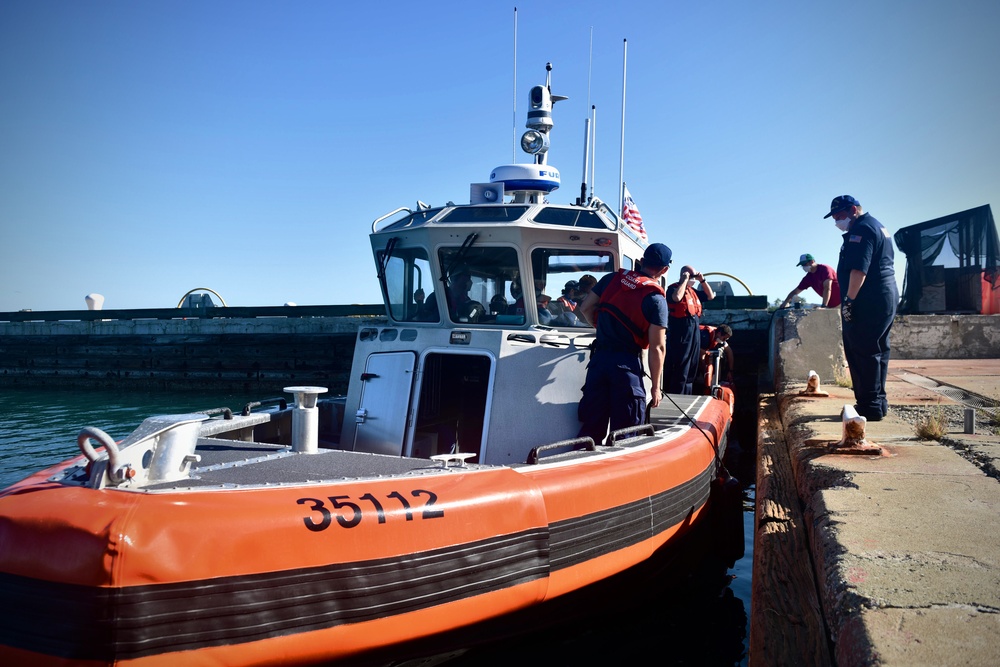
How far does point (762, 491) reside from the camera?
4.35m

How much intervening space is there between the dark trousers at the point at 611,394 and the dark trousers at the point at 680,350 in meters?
2.82

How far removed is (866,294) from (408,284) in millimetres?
3408

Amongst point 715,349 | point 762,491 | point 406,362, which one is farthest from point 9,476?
point 715,349

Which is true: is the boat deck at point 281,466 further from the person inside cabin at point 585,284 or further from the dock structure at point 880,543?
the person inside cabin at point 585,284

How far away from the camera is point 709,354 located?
8.66 m

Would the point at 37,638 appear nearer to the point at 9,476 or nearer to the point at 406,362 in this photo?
the point at 406,362

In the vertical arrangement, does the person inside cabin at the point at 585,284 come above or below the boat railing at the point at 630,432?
above

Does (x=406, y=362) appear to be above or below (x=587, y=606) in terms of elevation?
above

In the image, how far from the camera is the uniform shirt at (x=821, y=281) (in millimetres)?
9648

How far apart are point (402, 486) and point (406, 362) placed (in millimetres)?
2137

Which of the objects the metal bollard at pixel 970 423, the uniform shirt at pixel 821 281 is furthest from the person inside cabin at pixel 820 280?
the metal bollard at pixel 970 423

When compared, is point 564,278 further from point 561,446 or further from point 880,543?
point 880,543

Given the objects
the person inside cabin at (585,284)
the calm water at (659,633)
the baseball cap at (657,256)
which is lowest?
the calm water at (659,633)

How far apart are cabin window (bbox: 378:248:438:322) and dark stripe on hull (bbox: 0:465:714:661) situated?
2.63 m
